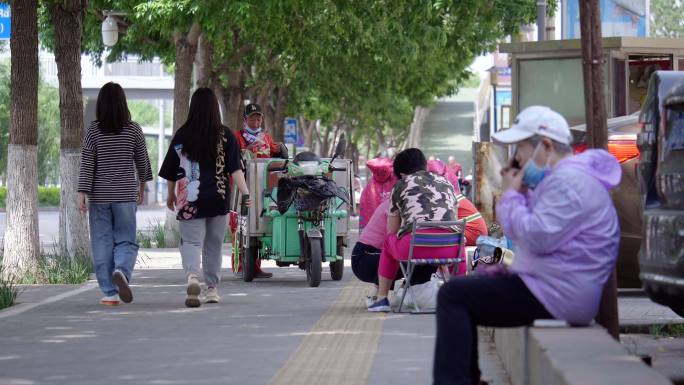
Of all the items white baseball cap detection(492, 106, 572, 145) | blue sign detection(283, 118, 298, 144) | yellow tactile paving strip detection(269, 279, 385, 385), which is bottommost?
yellow tactile paving strip detection(269, 279, 385, 385)

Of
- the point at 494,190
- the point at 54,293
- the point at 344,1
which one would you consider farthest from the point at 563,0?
the point at 54,293

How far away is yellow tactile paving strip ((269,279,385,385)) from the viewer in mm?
8273

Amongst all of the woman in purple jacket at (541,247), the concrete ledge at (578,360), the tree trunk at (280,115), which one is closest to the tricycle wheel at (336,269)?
the concrete ledge at (578,360)

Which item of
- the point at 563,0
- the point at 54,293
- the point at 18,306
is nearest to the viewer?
the point at 18,306

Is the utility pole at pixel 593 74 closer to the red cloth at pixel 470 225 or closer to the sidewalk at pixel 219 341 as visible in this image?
the sidewalk at pixel 219 341

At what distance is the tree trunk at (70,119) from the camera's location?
1706cm

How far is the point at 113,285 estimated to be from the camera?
13.0 meters

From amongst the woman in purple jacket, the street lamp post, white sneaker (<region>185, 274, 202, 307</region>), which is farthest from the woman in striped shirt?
the street lamp post

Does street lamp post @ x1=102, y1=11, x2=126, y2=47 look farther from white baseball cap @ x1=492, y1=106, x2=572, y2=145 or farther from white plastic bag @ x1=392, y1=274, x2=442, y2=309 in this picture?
white baseball cap @ x1=492, y1=106, x2=572, y2=145

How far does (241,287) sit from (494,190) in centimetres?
628

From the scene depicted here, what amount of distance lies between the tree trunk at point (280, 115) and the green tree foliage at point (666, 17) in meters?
85.7

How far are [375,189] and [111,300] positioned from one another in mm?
2798

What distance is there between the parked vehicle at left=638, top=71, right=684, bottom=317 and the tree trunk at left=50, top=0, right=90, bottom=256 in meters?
10.3

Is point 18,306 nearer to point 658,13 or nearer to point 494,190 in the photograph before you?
point 494,190
